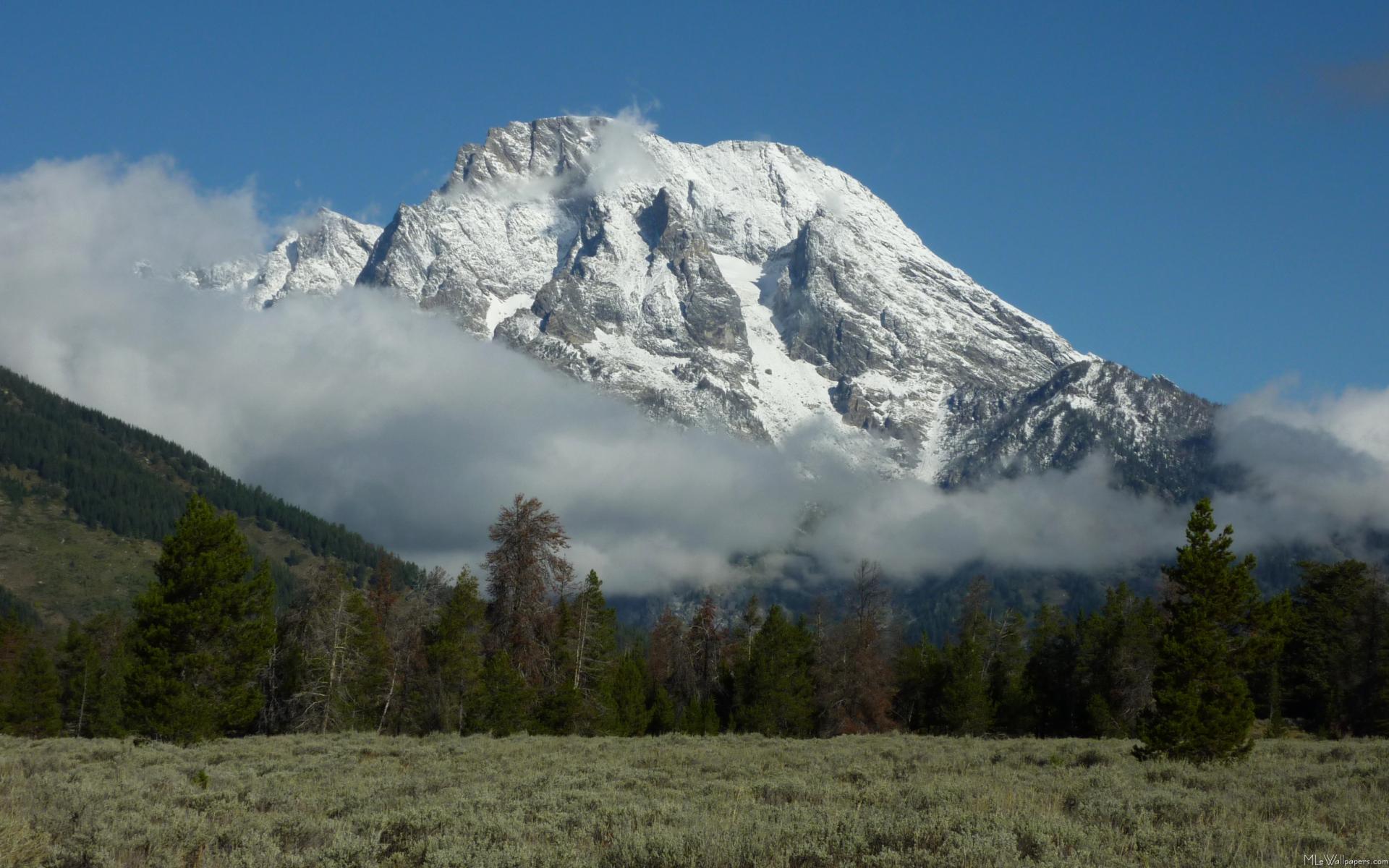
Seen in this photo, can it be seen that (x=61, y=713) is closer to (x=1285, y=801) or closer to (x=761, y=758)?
Answer: (x=761, y=758)

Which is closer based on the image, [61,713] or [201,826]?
[201,826]

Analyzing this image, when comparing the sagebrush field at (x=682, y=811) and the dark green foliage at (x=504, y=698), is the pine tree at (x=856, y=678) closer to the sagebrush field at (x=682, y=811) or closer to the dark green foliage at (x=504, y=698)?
the dark green foliage at (x=504, y=698)

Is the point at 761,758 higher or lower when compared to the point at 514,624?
lower

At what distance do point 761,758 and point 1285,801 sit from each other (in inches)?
516

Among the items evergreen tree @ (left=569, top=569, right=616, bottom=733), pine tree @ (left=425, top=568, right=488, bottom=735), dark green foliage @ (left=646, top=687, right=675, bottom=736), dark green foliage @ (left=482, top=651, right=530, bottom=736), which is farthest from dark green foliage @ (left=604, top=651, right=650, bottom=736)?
dark green foliage @ (left=482, top=651, right=530, bottom=736)

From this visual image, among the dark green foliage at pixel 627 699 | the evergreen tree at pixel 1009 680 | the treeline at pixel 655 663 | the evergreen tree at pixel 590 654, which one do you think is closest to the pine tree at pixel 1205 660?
the treeline at pixel 655 663

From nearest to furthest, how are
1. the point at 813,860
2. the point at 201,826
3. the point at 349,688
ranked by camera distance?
the point at 813,860, the point at 201,826, the point at 349,688

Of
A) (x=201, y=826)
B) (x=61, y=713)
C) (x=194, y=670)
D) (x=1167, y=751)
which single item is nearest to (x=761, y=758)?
(x=1167, y=751)

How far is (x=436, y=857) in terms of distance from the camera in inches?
444

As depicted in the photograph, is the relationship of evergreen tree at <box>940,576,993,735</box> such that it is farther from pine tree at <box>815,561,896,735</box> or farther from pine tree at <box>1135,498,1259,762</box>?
pine tree at <box>1135,498,1259,762</box>

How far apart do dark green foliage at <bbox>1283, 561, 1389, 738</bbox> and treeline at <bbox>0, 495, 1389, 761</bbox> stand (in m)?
0.20

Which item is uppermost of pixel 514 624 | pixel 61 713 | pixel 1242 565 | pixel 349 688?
pixel 1242 565

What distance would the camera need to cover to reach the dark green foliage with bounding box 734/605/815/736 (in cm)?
5897

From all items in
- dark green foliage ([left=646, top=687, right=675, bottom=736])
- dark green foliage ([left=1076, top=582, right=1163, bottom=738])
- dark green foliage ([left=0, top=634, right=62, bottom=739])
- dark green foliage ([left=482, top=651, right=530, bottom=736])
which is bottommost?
dark green foliage ([left=0, top=634, right=62, bottom=739])
